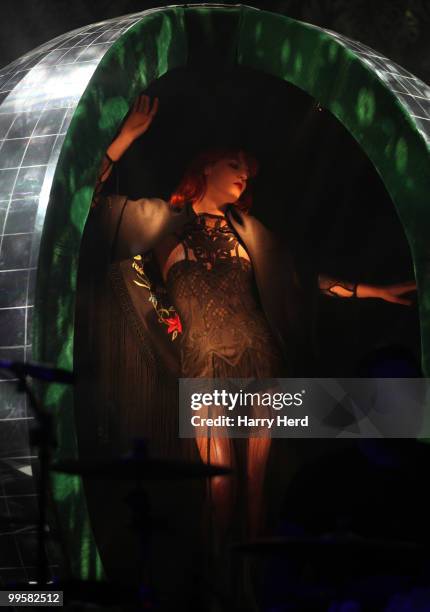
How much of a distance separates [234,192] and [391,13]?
1664 mm

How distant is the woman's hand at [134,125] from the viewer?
529 cm

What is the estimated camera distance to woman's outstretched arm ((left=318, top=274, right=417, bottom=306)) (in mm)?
5625

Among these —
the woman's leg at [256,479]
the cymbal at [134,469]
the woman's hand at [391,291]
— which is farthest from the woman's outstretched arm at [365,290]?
the cymbal at [134,469]

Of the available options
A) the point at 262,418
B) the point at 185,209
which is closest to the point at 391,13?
the point at 185,209

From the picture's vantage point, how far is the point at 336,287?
5.76 meters

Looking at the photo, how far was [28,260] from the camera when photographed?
4.37 m

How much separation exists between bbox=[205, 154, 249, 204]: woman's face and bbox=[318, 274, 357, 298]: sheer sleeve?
0.62 meters

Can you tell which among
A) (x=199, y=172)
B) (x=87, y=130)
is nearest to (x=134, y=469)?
(x=87, y=130)

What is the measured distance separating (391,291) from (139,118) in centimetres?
149

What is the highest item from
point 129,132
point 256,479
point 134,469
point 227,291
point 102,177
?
point 129,132

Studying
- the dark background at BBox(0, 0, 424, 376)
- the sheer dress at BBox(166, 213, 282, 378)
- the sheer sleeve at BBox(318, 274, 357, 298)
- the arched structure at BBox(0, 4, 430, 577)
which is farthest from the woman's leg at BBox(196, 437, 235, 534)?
the arched structure at BBox(0, 4, 430, 577)

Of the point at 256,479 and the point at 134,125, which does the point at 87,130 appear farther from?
the point at 256,479

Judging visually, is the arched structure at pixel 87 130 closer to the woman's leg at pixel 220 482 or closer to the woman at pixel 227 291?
the woman at pixel 227 291

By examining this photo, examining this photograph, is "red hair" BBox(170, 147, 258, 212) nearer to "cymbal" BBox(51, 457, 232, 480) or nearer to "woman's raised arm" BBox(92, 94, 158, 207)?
"woman's raised arm" BBox(92, 94, 158, 207)
